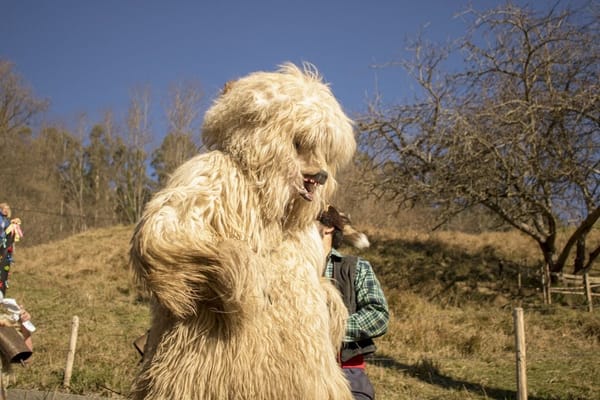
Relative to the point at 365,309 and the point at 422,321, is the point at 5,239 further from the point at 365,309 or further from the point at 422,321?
the point at 365,309

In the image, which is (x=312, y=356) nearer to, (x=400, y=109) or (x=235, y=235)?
(x=235, y=235)

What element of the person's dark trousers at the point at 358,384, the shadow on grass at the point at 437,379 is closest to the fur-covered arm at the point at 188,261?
the person's dark trousers at the point at 358,384

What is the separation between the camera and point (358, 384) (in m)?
2.41

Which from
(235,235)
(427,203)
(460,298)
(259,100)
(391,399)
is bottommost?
(391,399)

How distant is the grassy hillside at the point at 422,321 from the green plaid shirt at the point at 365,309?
168 cm

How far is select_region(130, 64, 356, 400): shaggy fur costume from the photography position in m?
1.61

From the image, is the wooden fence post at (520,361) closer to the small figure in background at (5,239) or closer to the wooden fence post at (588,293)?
the wooden fence post at (588,293)

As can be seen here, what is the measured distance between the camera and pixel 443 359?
31.0ft

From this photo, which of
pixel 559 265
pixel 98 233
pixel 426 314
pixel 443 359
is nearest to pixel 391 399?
pixel 443 359

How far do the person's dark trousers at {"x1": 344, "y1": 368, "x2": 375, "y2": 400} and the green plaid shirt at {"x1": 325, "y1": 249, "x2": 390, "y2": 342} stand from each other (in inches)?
7.9

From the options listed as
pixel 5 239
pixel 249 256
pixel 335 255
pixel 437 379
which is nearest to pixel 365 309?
pixel 335 255

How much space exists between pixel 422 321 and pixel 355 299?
376 inches

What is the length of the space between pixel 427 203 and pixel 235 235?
43.8 feet

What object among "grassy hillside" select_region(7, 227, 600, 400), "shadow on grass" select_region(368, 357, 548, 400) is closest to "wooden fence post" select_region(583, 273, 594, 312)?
"grassy hillside" select_region(7, 227, 600, 400)
